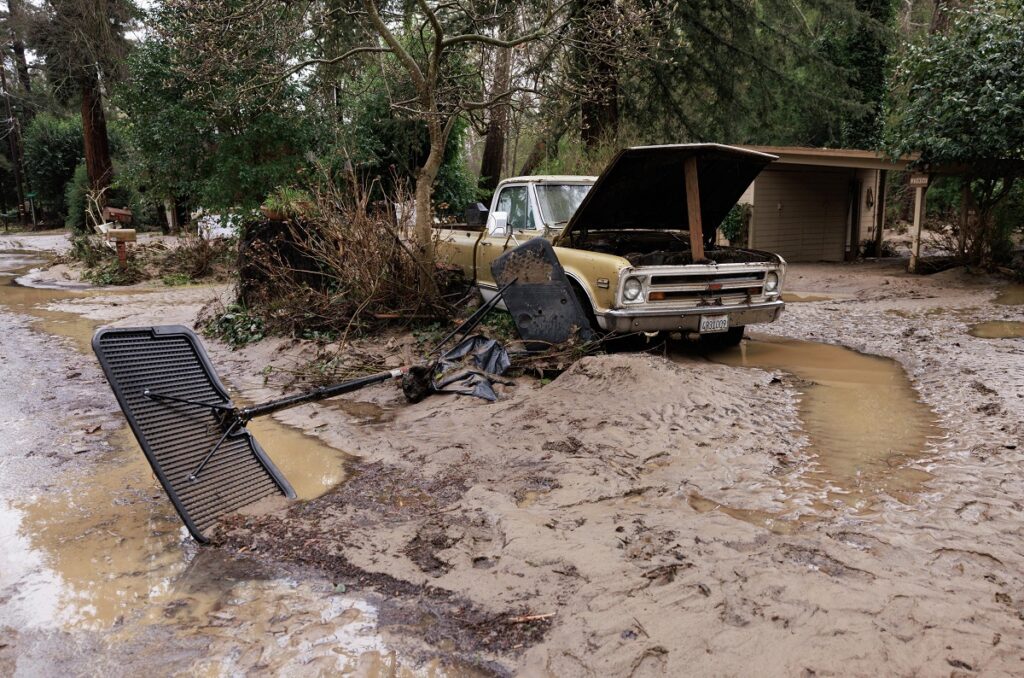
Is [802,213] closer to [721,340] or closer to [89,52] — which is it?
[721,340]

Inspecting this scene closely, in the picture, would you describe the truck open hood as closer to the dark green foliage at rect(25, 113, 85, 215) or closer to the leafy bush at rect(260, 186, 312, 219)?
the leafy bush at rect(260, 186, 312, 219)

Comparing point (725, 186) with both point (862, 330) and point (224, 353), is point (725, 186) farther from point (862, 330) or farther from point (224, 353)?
point (224, 353)

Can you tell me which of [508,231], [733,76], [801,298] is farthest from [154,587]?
[733,76]

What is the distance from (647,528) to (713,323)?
3.65 metres

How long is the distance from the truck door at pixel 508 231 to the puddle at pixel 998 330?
17.7 ft

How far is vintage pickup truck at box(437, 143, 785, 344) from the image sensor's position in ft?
21.8

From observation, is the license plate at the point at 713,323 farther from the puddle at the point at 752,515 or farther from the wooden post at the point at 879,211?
the wooden post at the point at 879,211

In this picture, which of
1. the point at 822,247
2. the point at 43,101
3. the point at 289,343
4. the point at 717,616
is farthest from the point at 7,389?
the point at 43,101

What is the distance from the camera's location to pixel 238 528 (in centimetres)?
398

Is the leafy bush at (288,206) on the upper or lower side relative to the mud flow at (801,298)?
upper

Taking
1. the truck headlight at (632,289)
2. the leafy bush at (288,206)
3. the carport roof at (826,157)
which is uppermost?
the carport roof at (826,157)

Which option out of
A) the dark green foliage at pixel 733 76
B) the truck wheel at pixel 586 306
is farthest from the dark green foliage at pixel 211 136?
the truck wheel at pixel 586 306

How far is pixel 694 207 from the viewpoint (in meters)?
7.09

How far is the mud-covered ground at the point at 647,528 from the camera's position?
279 centimetres
